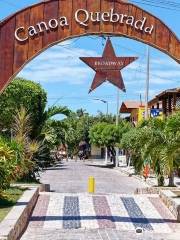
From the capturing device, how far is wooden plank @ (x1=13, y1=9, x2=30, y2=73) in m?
13.6

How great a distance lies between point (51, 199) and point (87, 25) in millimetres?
7831

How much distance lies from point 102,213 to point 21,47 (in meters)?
5.53

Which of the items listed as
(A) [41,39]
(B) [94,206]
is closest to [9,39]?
(A) [41,39]

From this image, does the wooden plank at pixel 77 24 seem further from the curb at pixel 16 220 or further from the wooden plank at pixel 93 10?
the curb at pixel 16 220

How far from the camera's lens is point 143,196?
21188mm

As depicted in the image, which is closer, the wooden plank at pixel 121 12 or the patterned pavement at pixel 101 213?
the wooden plank at pixel 121 12

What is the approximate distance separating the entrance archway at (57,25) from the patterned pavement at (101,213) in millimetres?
3875

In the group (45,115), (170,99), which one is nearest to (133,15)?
(45,115)

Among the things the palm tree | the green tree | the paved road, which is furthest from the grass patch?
the green tree

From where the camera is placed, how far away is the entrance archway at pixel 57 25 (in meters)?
13.6

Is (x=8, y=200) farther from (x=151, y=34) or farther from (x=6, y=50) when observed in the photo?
(x=151, y=34)

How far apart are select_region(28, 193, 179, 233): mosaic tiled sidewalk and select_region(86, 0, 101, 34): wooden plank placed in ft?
14.9

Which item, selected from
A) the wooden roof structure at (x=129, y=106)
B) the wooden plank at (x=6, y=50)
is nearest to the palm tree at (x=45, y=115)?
the wooden plank at (x=6, y=50)

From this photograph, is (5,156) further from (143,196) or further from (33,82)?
(33,82)
